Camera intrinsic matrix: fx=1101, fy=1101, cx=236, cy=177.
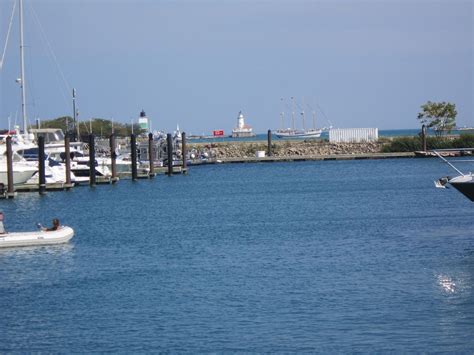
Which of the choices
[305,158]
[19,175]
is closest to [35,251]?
[19,175]

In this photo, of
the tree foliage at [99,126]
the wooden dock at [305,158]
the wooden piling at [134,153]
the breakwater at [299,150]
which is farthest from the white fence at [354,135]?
the wooden piling at [134,153]

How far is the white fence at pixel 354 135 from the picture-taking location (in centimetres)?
15062

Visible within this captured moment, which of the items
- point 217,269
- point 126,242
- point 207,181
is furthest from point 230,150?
point 217,269

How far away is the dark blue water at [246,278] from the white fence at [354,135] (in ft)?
→ 271

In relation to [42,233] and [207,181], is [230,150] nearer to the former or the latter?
[207,181]

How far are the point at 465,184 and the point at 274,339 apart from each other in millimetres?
20291

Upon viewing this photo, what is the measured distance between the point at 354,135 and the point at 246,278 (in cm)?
11822

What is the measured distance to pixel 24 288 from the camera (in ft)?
115

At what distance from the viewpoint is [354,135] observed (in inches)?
5999

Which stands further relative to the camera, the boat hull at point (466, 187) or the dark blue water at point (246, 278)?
the boat hull at point (466, 187)

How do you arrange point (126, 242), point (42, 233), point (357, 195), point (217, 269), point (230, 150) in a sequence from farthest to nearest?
point (230, 150)
point (357, 195)
point (126, 242)
point (42, 233)
point (217, 269)

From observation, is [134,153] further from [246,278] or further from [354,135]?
[354,135]

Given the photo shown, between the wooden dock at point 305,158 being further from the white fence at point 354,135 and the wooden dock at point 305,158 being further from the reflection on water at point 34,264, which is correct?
the reflection on water at point 34,264

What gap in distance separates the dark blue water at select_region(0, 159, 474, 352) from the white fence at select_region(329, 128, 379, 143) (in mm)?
82698
